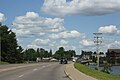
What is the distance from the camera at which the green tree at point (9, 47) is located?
12231 cm

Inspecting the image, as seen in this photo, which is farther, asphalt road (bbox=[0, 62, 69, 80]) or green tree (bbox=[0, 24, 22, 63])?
green tree (bbox=[0, 24, 22, 63])

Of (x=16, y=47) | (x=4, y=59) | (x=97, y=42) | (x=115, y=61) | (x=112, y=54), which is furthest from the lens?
(x=112, y=54)

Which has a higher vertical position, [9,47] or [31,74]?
[9,47]

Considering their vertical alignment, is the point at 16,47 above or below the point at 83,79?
above

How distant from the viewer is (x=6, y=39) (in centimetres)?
12319

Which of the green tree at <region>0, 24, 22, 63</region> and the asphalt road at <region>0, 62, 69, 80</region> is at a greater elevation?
the green tree at <region>0, 24, 22, 63</region>

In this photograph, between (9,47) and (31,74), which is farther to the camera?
(9,47)

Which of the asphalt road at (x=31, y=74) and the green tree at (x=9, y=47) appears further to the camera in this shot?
the green tree at (x=9, y=47)

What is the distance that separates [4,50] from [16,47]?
262 inches

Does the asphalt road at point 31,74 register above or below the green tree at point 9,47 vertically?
below

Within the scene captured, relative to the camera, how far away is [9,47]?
125 meters

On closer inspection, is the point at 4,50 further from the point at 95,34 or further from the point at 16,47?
the point at 95,34

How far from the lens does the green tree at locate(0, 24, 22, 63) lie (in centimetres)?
12231

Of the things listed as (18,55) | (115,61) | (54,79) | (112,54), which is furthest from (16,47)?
(54,79)
